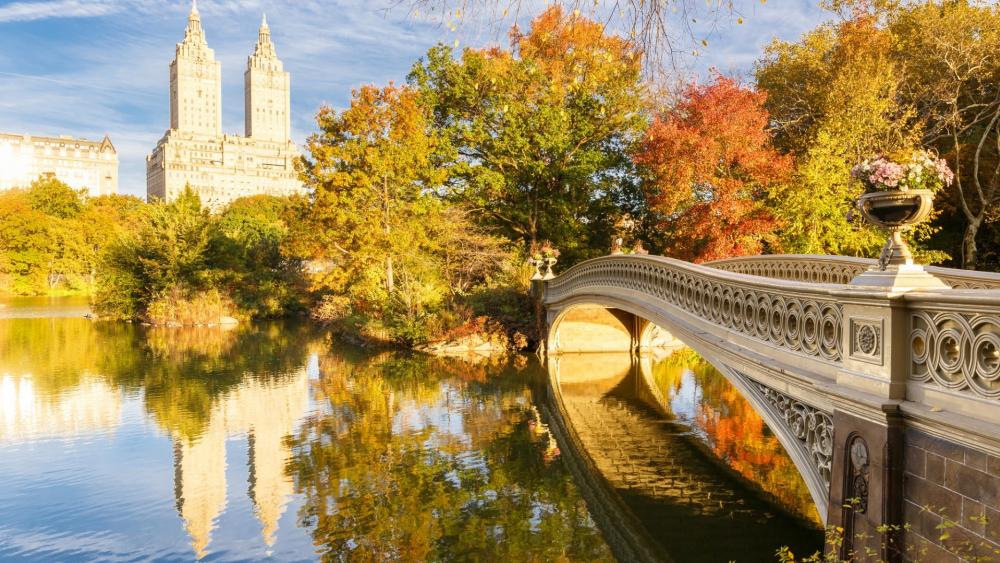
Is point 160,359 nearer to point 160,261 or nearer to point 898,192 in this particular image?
point 160,261

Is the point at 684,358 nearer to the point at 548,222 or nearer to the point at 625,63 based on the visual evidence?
the point at 548,222

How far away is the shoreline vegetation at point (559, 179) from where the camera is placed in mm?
19000

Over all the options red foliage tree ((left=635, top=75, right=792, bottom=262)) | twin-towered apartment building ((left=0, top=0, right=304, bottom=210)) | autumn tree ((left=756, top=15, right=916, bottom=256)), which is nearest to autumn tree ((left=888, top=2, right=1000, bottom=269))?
autumn tree ((left=756, top=15, right=916, bottom=256))

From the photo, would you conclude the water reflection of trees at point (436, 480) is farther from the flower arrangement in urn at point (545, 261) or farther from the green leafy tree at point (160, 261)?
the green leafy tree at point (160, 261)

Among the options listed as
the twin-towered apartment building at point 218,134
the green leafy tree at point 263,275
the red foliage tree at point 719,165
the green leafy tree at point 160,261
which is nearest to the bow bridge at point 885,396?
the red foliage tree at point 719,165

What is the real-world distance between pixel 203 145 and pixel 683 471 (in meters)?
149

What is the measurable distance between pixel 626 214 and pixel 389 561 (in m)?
21.6

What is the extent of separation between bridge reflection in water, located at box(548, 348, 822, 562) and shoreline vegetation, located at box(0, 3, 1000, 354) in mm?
5865

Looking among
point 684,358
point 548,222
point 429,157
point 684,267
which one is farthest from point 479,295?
point 684,267

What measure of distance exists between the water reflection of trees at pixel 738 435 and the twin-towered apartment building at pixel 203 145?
119 m

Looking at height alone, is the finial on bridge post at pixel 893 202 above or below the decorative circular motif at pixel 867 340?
above

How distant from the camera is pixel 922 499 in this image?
170 inches

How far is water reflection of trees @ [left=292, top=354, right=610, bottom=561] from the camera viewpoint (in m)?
8.04

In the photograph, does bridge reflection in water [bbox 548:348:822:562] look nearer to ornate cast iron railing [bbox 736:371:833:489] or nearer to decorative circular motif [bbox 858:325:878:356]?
ornate cast iron railing [bbox 736:371:833:489]
